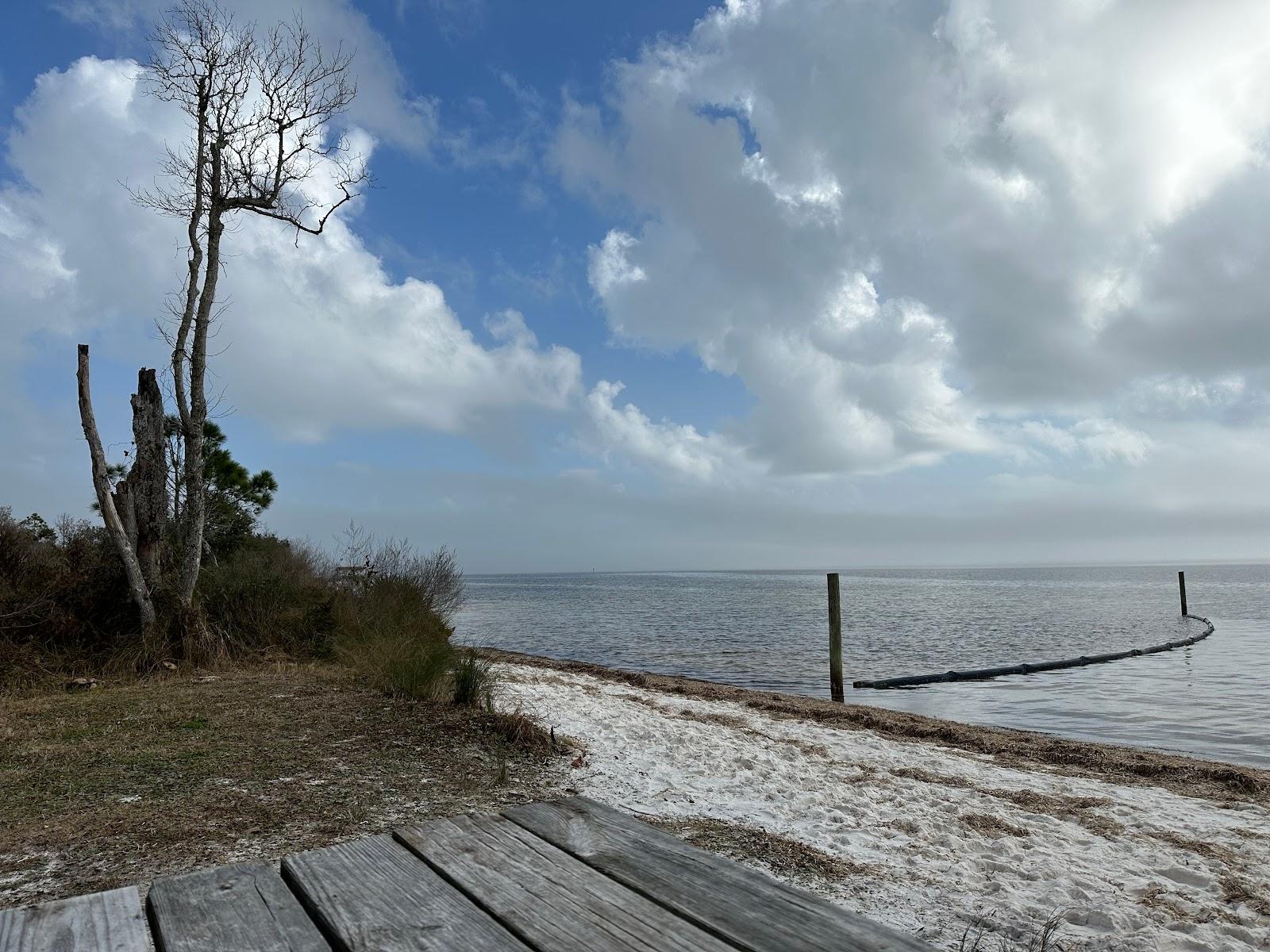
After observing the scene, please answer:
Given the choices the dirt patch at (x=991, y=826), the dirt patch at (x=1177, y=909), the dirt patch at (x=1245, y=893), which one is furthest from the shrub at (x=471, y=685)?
the dirt patch at (x=1245, y=893)

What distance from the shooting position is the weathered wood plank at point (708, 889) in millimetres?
1253

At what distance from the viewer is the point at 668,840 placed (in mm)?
1727

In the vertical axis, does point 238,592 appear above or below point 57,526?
below

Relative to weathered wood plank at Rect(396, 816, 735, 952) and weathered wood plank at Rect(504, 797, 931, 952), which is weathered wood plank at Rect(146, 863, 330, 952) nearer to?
weathered wood plank at Rect(396, 816, 735, 952)

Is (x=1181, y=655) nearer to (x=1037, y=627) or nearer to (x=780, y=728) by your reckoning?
(x=1037, y=627)

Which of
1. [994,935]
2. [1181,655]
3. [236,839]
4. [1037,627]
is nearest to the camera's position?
[994,935]

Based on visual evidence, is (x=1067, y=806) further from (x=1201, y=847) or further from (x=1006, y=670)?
(x=1006, y=670)

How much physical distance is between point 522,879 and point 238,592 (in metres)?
13.9

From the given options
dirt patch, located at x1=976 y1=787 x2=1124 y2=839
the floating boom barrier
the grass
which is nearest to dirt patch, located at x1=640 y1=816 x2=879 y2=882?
the grass

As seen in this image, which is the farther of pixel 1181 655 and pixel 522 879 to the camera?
pixel 1181 655

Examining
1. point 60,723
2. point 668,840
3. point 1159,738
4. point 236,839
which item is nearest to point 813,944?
point 668,840

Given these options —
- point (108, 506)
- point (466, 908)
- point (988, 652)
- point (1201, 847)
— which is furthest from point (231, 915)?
point (988, 652)

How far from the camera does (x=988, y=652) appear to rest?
78.1 ft

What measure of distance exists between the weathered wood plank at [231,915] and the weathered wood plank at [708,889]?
52 centimetres
